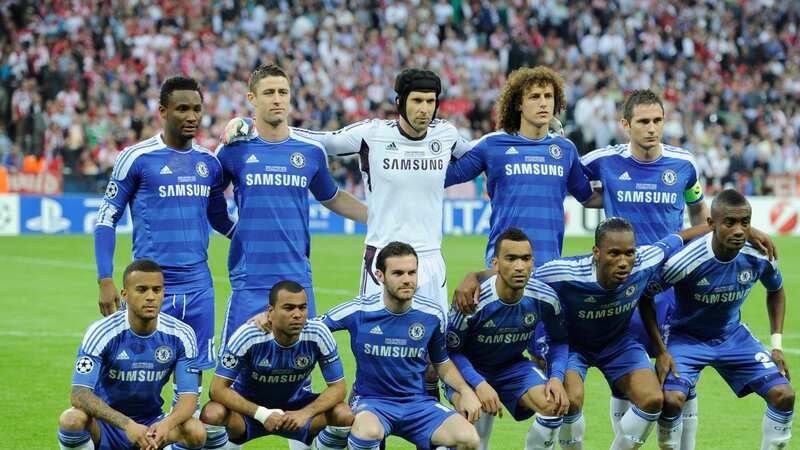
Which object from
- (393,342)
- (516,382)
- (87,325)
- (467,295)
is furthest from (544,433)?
(87,325)

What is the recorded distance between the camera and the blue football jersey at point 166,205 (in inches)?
306

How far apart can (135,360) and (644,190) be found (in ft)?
11.8

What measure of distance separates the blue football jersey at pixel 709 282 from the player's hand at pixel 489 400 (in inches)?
55.2

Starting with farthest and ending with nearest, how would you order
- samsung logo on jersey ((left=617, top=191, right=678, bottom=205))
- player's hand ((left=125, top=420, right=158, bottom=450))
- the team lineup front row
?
samsung logo on jersey ((left=617, top=191, right=678, bottom=205)) < the team lineup front row < player's hand ((left=125, top=420, right=158, bottom=450))

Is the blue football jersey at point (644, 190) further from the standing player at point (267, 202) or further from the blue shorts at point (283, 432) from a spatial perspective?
the blue shorts at point (283, 432)

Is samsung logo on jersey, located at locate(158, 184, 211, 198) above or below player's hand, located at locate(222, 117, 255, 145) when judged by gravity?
below

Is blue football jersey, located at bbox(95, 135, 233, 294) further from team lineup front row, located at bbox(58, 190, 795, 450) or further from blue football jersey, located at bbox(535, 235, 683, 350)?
blue football jersey, located at bbox(535, 235, 683, 350)

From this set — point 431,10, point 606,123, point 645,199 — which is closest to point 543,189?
point 645,199

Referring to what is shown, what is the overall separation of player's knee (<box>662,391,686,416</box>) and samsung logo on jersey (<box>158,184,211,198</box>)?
3.17 metres

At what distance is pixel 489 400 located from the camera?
737 centimetres

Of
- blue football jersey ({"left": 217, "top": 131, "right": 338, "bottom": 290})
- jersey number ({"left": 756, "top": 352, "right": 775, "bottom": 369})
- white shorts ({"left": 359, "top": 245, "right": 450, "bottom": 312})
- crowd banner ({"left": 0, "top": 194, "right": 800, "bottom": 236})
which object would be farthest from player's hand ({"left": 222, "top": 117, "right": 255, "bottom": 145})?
crowd banner ({"left": 0, "top": 194, "right": 800, "bottom": 236})

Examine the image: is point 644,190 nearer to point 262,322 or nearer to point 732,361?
point 732,361

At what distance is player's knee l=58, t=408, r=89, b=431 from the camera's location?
7.00 metres

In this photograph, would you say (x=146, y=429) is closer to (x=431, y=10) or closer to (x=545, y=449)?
(x=545, y=449)
